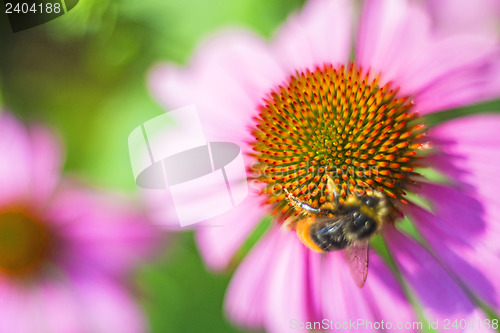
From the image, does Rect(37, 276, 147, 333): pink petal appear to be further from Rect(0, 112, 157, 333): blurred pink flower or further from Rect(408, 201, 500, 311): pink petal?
Rect(408, 201, 500, 311): pink petal

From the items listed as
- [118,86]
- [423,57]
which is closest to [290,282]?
[423,57]

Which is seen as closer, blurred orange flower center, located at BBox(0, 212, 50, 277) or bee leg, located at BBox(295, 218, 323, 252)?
bee leg, located at BBox(295, 218, 323, 252)

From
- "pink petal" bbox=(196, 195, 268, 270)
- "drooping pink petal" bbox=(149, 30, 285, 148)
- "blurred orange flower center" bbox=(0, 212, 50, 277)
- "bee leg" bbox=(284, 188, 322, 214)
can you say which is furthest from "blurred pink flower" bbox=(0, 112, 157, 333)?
"bee leg" bbox=(284, 188, 322, 214)

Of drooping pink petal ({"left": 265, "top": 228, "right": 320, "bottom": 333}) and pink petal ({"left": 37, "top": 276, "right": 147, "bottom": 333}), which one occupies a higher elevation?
drooping pink petal ({"left": 265, "top": 228, "right": 320, "bottom": 333})

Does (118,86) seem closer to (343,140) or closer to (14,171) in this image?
(14,171)

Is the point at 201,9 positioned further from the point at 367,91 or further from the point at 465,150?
the point at 465,150

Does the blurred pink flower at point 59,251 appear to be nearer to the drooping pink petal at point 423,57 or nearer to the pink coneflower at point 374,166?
the pink coneflower at point 374,166
